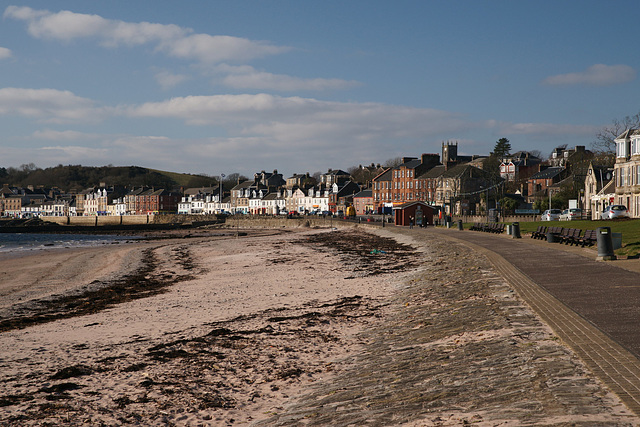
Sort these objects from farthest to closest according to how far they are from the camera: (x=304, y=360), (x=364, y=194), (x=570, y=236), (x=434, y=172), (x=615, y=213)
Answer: (x=364, y=194) → (x=434, y=172) → (x=615, y=213) → (x=570, y=236) → (x=304, y=360)

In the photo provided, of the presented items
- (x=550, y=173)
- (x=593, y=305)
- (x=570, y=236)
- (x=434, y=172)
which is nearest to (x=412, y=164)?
(x=434, y=172)

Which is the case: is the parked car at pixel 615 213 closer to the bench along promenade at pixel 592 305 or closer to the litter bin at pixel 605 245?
the bench along promenade at pixel 592 305

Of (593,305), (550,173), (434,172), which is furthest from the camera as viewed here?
(434,172)

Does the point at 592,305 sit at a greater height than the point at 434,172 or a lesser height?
lesser


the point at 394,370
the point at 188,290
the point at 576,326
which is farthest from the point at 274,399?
the point at 188,290

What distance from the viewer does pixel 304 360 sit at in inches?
393

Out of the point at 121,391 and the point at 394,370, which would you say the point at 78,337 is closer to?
the point at 121,391

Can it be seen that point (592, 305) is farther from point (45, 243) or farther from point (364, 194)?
point (364, 194)

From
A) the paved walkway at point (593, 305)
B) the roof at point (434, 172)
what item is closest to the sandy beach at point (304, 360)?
the paved walkway at point (593, 305)

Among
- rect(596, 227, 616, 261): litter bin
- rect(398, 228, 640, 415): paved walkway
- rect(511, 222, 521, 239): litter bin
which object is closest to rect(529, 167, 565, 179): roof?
rect(511, 222, 521, 239): litter bin

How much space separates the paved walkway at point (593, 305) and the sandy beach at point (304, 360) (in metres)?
0.26

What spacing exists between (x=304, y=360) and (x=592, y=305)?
18.9 feet

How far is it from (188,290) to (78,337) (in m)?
8.11

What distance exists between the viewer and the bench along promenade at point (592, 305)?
6.75 meters
